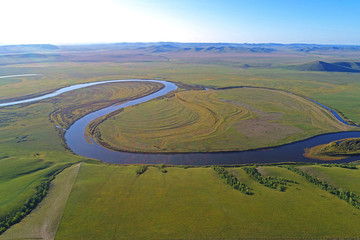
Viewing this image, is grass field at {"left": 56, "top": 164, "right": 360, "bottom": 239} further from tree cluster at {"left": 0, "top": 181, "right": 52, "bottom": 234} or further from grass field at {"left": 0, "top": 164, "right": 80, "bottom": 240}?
tree cluster at {"left": 0, "top": 181, "right": 52, "bottom": 234}

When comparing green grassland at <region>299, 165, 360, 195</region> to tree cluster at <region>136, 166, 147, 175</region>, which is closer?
green grassland at <region>299, 165, 360, 195</region>

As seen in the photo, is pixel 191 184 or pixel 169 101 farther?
pixel 169 101

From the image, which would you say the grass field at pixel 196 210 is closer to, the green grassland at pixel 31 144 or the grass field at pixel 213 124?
the green grassland at pixel 31 144

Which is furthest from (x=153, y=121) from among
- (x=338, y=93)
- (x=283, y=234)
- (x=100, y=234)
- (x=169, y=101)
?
Result: (x=338, y=93)

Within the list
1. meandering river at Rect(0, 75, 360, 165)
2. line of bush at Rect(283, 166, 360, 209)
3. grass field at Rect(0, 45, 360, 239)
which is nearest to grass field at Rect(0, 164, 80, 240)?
grass field at Rect(0, 45, 360, 239)

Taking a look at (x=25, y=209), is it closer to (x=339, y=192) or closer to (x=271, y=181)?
(x=271, y=181)

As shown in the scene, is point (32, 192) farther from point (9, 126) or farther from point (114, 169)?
point (9, 126)
